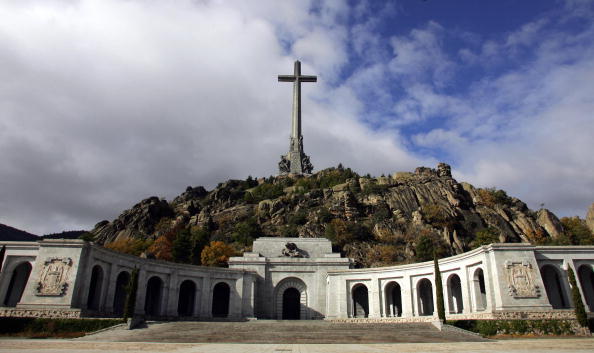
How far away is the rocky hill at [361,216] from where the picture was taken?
78.6 metres

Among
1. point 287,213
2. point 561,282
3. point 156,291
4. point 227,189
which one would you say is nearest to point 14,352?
point 156,291

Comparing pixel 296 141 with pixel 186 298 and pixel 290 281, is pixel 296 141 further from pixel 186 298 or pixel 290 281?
pixel 186 298

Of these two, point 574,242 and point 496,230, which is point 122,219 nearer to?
point 496,230

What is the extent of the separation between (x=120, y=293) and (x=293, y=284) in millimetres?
17862

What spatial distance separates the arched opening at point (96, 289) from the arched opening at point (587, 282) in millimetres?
40486

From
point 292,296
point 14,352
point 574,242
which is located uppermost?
point 574,242

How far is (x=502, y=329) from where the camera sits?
89.1ft

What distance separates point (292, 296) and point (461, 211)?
5510 centimetres

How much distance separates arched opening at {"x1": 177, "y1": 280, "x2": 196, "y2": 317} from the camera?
1703 inches

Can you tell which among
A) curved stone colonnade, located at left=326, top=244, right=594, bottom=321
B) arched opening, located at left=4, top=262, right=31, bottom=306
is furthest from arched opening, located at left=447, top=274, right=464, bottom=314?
arched opening, located at left=4, top=262, right=31, bottom=306

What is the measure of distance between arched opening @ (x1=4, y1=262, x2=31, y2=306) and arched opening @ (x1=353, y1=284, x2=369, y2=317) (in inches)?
1232

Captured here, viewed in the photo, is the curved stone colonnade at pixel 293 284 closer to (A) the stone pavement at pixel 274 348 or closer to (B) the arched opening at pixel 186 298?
(B) the arched opening at pixel 186 298

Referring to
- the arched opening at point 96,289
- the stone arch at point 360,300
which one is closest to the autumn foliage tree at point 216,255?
the stone arch at point 360,300

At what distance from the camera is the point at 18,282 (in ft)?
113
